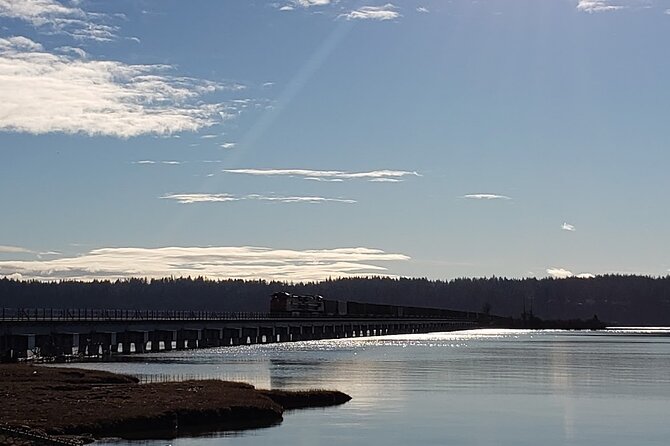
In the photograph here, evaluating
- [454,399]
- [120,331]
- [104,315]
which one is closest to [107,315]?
[104,315]

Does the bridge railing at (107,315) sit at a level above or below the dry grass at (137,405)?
above

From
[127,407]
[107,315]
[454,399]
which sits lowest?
[454,399]

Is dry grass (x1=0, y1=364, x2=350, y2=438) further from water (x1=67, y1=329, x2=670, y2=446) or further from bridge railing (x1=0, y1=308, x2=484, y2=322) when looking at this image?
bridge railing (x1=0, y1=308, x2=484, y2=322)

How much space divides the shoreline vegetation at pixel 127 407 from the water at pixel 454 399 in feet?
5.79

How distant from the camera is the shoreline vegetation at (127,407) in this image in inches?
1753

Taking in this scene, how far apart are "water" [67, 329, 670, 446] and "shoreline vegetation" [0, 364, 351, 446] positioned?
176 centimetres

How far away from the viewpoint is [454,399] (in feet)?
221

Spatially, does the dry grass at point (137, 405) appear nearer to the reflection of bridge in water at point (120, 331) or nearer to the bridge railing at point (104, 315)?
the reflection of bridge in water at point (120, 331)

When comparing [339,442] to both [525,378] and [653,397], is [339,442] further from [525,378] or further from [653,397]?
[525,378]

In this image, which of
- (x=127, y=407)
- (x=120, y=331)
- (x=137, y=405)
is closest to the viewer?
(x=127, y=407)

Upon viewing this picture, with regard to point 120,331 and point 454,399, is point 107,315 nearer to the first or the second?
point 120,331

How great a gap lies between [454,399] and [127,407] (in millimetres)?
23800

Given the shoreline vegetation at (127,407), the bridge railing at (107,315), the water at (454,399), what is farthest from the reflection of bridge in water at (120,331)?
the shoreline vegetation at (127,407)

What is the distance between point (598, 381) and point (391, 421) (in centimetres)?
3637
